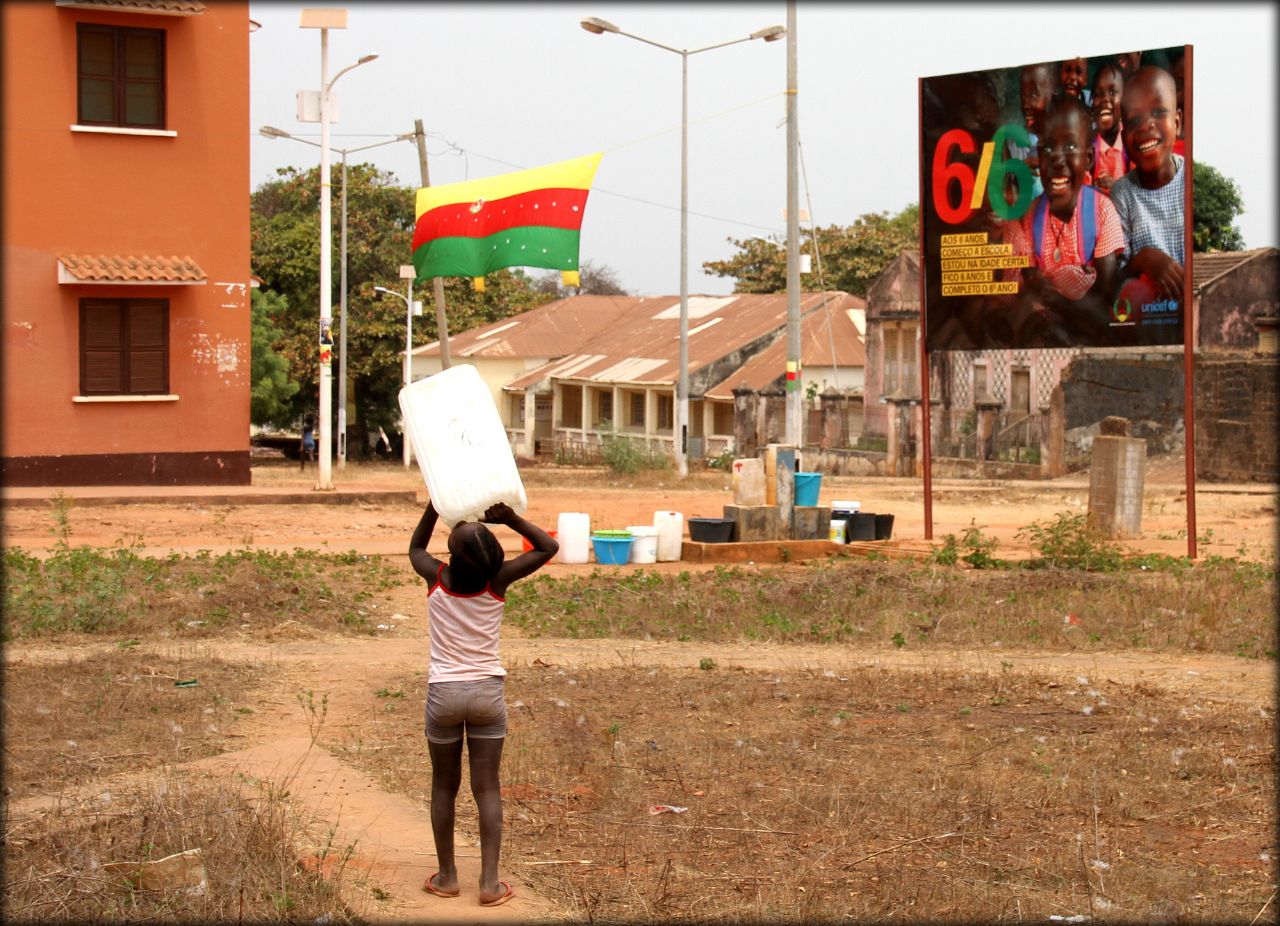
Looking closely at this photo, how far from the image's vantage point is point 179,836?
5.39 metres

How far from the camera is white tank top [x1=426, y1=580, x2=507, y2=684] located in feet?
16.6

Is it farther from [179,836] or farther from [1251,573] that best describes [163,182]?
[179,836]

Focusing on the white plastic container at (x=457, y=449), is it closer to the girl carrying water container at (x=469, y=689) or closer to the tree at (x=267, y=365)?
the girl carrying water container at (x=469, y=689)

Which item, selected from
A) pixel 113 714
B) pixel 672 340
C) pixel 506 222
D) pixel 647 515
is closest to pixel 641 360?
pixel 672 340

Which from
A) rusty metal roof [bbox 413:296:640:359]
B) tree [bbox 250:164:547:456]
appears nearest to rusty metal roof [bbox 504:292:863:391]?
rusty metal roof [bbox 413:296:640:359]

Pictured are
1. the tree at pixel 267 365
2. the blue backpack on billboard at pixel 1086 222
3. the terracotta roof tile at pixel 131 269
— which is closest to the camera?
the blue backpack on billboard at pixel 1086 222

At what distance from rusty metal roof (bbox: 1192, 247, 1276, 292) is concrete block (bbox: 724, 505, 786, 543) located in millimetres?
20629

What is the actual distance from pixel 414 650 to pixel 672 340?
39144 mm

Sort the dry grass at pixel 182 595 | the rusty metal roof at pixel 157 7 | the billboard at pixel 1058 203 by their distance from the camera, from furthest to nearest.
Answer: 1. the rusty metal roof at pixel 157 7
2. the billboard at pixel 1058 203
3. the dry grass at pixel 182 595

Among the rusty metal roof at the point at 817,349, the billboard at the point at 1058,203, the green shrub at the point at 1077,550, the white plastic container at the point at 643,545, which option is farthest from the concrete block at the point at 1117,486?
the rusty metal roof at the point at 817,349

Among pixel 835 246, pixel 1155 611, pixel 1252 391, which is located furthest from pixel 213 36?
pixel 835 246

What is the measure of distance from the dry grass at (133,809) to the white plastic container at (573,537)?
22.5 feet

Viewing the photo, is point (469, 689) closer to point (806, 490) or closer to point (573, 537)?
point (573, 537)

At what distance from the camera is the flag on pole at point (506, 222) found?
1739 centimetres
